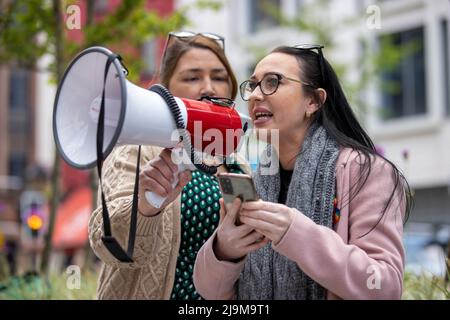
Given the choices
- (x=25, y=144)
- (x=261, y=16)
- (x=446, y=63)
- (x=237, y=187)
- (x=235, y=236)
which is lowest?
(x=235, y=236)

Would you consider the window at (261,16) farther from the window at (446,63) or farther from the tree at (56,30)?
the tree at (56,30)

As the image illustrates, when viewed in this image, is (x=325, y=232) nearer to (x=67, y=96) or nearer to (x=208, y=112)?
(x=208, y=112)

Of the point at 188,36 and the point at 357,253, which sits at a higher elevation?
the point at 188,36

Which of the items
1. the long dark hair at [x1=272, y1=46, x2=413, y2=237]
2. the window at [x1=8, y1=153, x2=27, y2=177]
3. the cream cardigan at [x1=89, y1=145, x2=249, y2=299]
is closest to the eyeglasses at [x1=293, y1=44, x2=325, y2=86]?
the long dark hair at [x1=272, y1=46, x2=413, y2=237]

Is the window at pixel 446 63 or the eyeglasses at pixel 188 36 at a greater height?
the window at pixel 446 63

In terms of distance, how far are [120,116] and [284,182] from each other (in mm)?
657

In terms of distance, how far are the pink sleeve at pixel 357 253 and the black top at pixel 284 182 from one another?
1.08ft

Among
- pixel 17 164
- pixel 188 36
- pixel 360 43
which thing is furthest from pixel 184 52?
pixel 17 164

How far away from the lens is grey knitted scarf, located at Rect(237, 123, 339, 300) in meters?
2.27

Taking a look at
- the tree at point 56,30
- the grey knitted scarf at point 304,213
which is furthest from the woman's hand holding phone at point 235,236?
the tree at point 56,30

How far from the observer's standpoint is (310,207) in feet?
7.46

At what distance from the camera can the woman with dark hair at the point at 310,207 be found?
2.09 metres

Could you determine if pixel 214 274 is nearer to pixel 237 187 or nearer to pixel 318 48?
pixel 237 187
